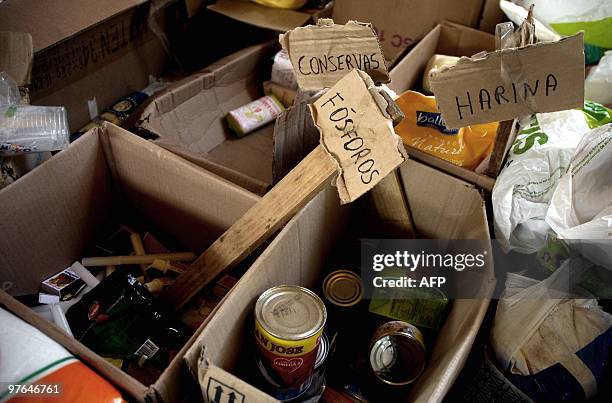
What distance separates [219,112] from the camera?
1.57 m

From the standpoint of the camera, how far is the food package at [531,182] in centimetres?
92

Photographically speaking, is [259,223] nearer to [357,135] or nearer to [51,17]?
[357,135]

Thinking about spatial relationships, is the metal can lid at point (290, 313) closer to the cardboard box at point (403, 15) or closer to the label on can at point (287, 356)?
the label on can at point (287, 356)

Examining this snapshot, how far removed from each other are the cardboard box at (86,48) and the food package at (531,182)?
39.9 inches

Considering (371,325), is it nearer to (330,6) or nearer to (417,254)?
(417,254)

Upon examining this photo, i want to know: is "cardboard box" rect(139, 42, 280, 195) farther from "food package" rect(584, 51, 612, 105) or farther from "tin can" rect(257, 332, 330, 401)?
"food package" rect(584, 51, 612, 105)

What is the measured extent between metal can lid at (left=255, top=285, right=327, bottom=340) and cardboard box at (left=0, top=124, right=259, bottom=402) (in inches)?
8.9

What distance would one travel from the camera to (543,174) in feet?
3.12

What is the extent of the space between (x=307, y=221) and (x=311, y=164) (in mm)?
141

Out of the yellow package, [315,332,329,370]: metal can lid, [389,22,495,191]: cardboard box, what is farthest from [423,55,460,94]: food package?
[315,332,329,370]: metal can lid

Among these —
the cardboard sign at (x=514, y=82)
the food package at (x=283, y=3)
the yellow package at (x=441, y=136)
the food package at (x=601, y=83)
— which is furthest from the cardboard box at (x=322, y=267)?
the food package at (x=283, y=3)

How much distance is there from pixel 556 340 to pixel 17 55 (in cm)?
117

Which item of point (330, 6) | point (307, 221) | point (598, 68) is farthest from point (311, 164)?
point (330, 6)

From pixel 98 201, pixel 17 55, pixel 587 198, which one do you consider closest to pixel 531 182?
pixel 587 198
